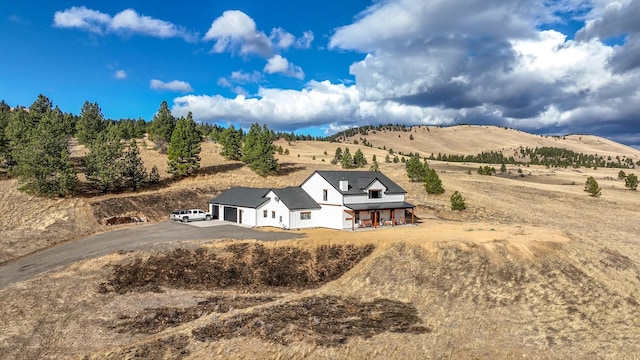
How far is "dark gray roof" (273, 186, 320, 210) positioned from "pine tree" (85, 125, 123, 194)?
86.4ft

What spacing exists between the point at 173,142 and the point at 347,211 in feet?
126

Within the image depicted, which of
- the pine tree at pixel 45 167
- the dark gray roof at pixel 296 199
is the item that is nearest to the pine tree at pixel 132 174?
the pine tree at pixel 45 167

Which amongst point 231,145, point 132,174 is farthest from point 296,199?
point 231,145

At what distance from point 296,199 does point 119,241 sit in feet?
64.8

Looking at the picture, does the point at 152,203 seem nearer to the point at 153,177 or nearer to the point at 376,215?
the point at 153,177

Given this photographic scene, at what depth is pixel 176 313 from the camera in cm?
2498

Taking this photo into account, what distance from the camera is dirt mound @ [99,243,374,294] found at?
30.7m

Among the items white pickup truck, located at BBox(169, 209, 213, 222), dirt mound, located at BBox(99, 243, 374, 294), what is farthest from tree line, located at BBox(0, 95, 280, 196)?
dirt mound, located at BBox(99, 243, 374, 294)

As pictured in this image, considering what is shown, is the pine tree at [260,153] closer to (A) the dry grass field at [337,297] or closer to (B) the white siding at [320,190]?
(B) the white siding at [320,190]

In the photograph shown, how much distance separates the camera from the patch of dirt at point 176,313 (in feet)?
75.0

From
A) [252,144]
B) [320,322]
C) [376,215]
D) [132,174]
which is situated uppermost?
[252,144]

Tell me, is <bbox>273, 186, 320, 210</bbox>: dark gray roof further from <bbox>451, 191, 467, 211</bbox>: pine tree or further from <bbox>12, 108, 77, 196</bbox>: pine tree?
<bbox>12, 108, 77, 196</bbox>: pine tree

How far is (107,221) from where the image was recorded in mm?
48312

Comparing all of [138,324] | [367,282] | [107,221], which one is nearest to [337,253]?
[367,282]
